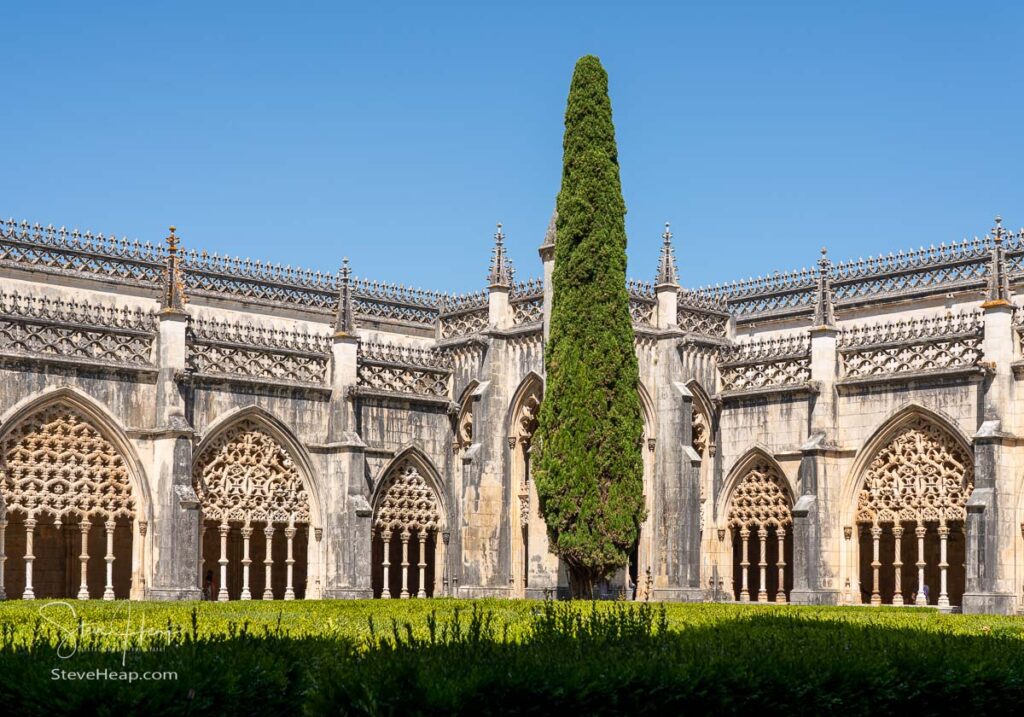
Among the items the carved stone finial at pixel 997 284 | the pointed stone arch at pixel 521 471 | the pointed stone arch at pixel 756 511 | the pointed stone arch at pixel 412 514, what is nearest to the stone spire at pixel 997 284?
the carved stone finial at pixel 997 284

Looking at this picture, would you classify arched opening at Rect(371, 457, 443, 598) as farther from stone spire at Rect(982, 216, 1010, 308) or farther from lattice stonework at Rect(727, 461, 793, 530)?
stone spire at Rect(982, 216, 1010, 308)

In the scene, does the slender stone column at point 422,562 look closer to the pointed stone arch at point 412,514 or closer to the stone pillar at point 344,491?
the pointed stone arch at point 412,514

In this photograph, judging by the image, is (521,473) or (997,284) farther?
(521,473)

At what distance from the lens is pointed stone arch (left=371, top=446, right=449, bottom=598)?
2983cm

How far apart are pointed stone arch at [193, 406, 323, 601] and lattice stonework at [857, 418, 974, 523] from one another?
1094 centimetres

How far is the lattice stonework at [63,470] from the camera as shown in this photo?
2408cm

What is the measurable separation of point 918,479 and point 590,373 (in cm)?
703

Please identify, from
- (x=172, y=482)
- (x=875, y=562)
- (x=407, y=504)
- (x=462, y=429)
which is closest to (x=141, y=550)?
(x=172, y=482)

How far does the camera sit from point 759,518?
30.0 meters

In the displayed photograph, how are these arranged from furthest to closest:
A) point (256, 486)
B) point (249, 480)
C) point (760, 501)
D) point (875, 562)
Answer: point (760, 501) → point (256, 486) → point (249, 480) → point (875, 562)

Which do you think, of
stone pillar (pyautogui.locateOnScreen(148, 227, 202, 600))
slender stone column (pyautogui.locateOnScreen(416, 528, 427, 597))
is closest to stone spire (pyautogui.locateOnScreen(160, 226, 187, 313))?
stone pillar (pyautogui.locateOnScreen(148, 227, 202, 600))

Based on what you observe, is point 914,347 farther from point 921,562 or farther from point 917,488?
point 921,562

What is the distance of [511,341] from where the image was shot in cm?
2988

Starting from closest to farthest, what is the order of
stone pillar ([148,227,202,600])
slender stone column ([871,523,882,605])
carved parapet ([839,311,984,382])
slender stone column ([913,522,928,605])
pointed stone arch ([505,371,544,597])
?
1. stone pillar ([148,227,202,600])
2. carved parapet ([839,311,984,382])
3. slender stone column ([913,522,928,605])
4. slender stone column ([871,523,882,605])
5. pointed stone arch ([505,371,544,597])
